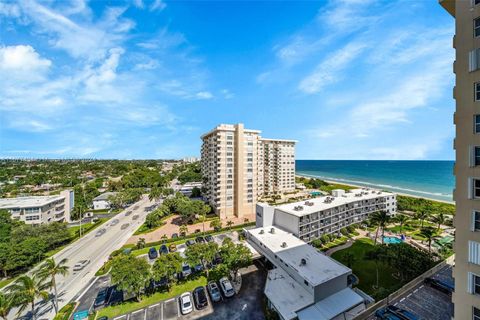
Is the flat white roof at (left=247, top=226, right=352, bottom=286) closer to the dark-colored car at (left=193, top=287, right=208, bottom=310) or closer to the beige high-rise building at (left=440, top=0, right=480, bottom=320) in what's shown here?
the dark-colored car at (left=193, top=287, right=208, bottom=310)

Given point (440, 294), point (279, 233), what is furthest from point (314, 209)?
point (440, 294)

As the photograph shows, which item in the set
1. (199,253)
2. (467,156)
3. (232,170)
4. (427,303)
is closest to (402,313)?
(427,303)

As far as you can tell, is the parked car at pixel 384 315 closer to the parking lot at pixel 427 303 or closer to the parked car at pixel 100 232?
the parking lot at pixel 427 303

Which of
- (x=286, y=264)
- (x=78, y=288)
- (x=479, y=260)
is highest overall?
(x=479, y=260)

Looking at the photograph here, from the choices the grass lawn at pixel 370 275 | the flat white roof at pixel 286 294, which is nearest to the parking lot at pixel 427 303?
the grass lawn at pixel 370 275

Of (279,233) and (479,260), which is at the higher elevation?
(479,260)

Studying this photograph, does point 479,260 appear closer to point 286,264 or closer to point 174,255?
point 286,264

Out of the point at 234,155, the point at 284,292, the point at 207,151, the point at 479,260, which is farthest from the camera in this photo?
the point at 207,151
